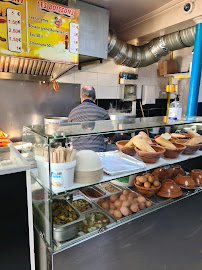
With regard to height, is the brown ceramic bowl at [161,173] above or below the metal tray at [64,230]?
above

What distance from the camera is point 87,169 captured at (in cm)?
115

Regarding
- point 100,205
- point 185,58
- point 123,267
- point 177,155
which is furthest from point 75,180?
point 185,58

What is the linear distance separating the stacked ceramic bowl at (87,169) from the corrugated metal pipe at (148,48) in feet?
9.43

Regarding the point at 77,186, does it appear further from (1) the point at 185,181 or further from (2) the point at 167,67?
(2) the point at 167,67

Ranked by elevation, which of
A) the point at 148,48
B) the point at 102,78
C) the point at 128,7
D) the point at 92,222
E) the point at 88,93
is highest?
the point at 128,7

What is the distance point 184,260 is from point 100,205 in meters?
0.92

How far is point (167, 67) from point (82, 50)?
101 inches

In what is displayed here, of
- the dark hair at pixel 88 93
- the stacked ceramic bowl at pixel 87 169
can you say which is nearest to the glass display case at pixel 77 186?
the stacked ceramic bowl at pixel 87 169

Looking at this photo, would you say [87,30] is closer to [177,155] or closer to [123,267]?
[177,155]

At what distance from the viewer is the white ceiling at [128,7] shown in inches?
119

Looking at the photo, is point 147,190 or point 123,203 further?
point 147,190

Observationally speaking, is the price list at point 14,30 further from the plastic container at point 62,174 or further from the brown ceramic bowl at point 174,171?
the brown ceramic bowl at point 174,171

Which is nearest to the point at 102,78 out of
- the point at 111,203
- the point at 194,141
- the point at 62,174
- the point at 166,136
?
the point at 166,136

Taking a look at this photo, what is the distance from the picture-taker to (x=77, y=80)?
12.7 ft
